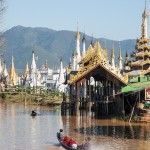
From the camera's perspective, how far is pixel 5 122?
44719 mm

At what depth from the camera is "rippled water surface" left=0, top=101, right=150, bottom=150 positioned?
29844mm

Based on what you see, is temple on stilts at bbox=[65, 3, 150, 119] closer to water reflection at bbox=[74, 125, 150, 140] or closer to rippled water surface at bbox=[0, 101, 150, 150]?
rippled water surface at bbox=[0, 101, 150, 150]

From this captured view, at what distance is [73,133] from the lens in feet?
118

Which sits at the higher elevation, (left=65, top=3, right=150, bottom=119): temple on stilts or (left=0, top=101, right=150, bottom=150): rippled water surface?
(left=65, top=3, right=150, bottom=119): temple on stilts

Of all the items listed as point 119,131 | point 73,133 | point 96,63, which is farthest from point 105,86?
point 73,133

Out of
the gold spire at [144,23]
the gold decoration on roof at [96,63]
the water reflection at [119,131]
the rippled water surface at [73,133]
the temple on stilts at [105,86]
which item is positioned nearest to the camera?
the rippled water surface at [73,133]

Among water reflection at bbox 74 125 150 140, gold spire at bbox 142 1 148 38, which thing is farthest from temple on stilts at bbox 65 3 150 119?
gold spire at bbox 142 1 148 38

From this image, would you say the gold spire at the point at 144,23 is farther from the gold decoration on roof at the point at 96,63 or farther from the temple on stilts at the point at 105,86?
the gold decoration on roof at the point at 96,63

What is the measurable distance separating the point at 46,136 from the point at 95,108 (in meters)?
18.2

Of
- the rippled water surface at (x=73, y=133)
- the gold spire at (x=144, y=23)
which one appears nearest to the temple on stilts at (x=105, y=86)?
the rippled water surface at (x=73, y=133)

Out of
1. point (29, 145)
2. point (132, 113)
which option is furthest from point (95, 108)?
point (29, 145)

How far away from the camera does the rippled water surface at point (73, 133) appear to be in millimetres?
29844

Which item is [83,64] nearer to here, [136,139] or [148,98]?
[148,98]

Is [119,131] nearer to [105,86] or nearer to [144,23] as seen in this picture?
[105,86]
